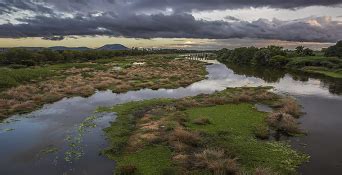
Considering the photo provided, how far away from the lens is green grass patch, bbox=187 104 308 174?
22.5m

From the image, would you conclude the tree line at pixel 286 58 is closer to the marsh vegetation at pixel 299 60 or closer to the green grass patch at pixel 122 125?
the marsh vegetation at pixel 299 60

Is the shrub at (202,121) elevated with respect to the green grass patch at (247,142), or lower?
elevated

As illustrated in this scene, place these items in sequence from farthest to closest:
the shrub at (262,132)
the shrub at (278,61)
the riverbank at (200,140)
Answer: the shrub at (278,61)
the shrub at (262,132)
the riverbank at (200,140)

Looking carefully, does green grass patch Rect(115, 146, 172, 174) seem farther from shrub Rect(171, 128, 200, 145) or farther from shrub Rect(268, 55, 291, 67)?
shrub Rect(268, 55, 291, 67)

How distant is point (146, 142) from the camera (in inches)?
1038

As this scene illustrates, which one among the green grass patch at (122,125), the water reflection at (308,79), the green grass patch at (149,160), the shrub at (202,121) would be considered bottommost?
the water reflection at (308,79)

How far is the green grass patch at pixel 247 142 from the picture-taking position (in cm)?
2252

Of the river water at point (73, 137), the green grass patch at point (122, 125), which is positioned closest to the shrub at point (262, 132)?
the river water at point (73, 137)

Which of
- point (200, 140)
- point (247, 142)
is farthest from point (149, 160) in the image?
point (247, 142)

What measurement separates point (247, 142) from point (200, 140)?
13.6 ft

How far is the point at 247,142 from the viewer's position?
1041 inches

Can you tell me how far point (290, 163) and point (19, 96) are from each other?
135ft

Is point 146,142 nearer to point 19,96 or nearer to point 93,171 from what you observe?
point 93,171

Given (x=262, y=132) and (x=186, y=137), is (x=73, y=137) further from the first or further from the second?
(x=262, y=132)
